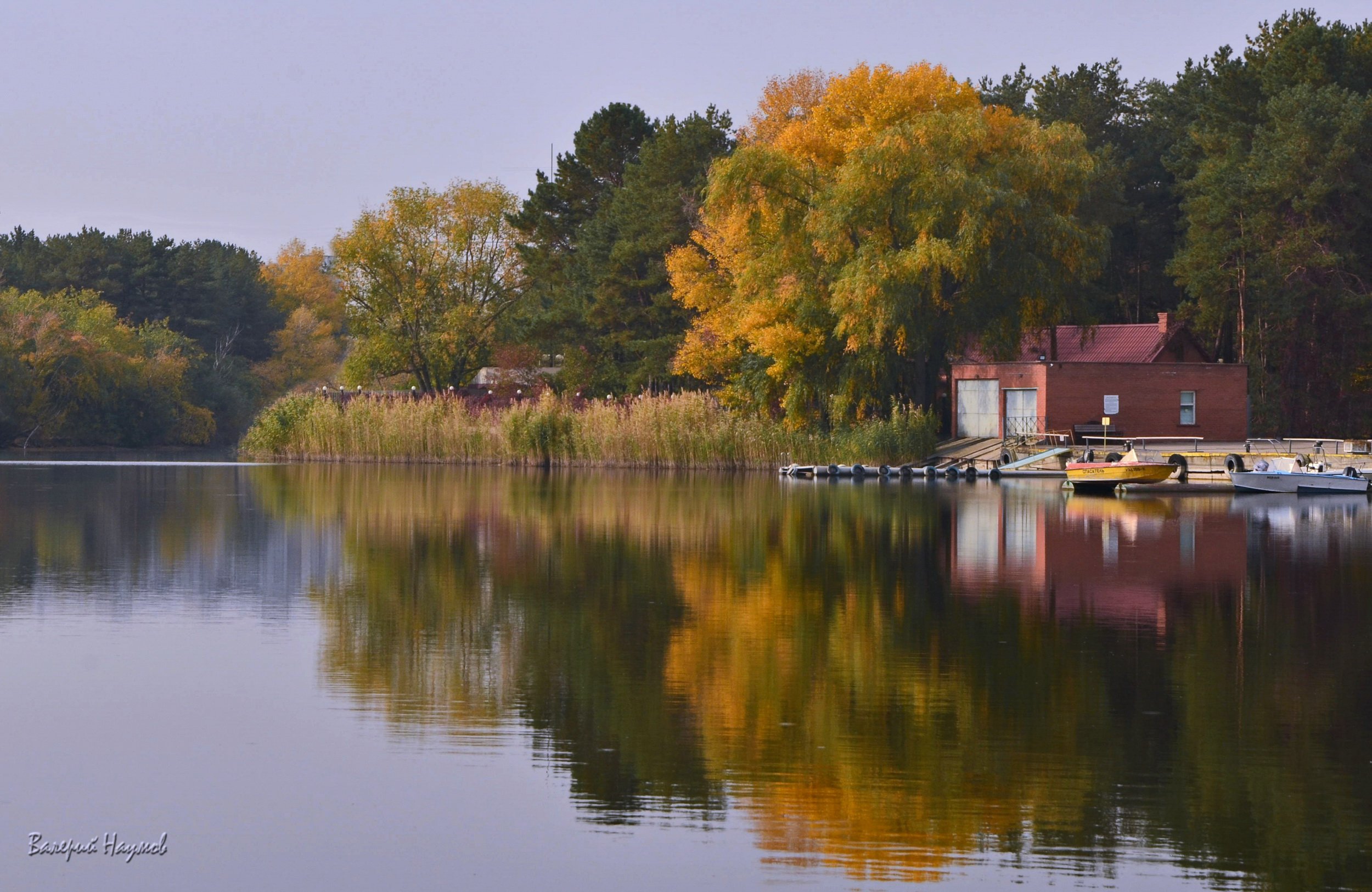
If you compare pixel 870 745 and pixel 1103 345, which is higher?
pixel 1103 345

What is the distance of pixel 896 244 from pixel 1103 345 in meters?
16.1

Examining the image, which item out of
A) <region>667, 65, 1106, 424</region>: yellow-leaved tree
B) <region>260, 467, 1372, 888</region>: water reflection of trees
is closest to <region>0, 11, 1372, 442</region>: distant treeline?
<region>667, 65, 1106, 424</region>: yellow-leaved tree

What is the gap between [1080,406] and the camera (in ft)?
203

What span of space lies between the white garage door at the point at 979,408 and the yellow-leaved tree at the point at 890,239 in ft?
7.99

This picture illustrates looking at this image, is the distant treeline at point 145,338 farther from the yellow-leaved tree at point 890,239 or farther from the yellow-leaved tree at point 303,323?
the yellow-leaved tree at point 890,239

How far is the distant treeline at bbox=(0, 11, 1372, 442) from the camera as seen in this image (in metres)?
56.0

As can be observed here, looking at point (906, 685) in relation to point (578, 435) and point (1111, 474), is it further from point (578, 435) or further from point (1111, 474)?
point (578, 435)

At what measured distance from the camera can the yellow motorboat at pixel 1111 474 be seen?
147ft

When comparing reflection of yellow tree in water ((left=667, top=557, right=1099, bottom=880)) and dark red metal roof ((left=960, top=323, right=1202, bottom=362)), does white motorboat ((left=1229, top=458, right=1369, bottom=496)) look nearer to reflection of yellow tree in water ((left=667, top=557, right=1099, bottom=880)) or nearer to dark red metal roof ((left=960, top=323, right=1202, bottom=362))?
dark red metal roof ((left=960, top=323, right=1202, bottom=362))

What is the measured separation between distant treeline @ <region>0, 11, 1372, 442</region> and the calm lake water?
1320 inches

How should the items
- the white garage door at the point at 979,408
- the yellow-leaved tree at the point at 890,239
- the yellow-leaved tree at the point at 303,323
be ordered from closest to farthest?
1. the yellow-leaved tree at the point at 890,239
2. the white garage door at the point at 979,408
3. the yellow-leaved tree at the point at 303,323

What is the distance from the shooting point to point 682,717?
1102cm

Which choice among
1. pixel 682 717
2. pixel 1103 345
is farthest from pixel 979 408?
pixel 682 717

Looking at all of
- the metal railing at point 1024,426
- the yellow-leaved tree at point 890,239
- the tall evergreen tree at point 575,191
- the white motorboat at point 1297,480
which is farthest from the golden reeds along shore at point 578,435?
the tall evergreen tree at point 575,191
